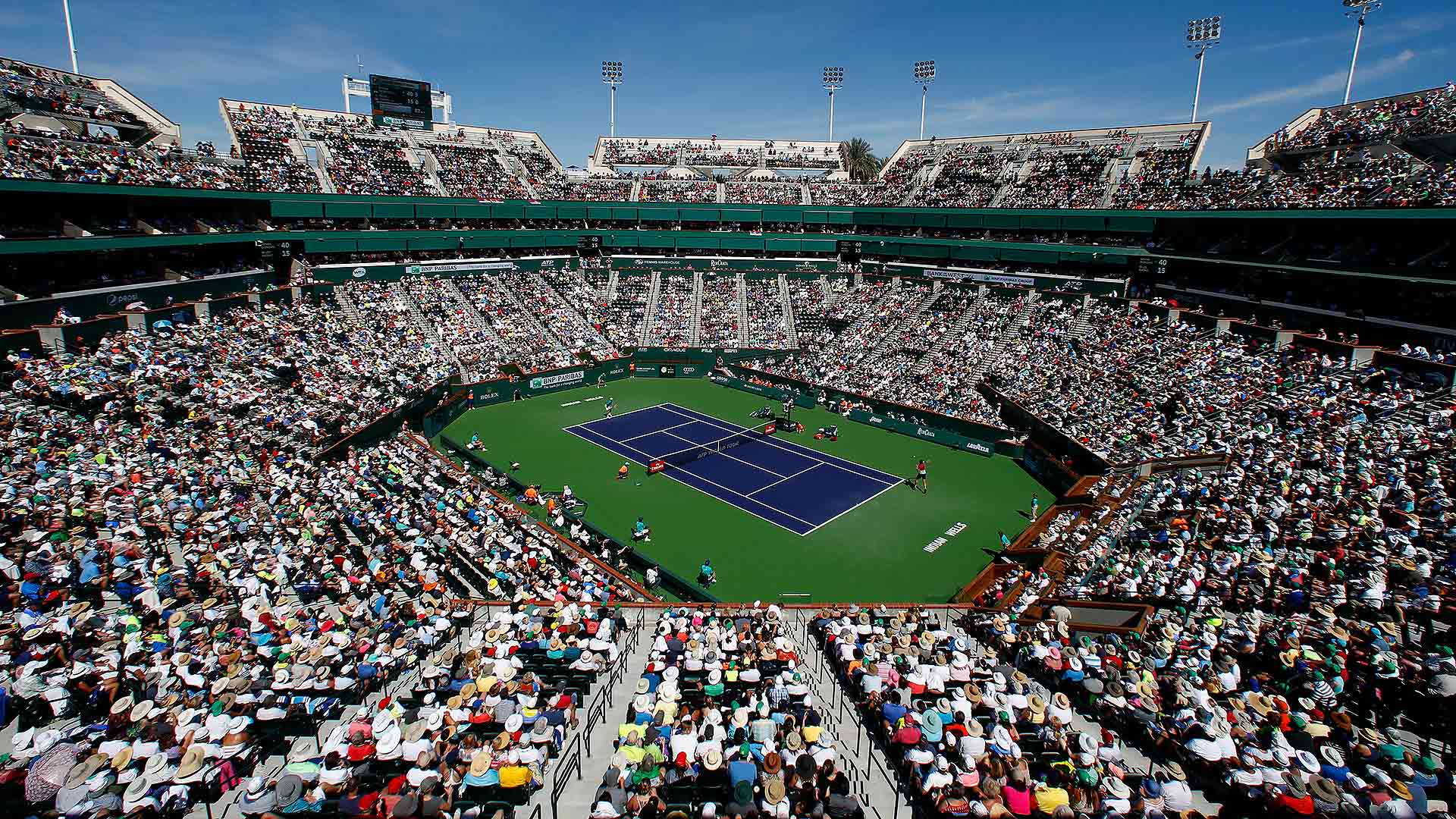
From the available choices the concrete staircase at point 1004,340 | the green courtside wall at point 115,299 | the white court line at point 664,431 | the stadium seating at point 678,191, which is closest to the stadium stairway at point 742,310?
the stadium seating at point 678,191

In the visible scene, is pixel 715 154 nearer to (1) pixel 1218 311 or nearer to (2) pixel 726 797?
(1) pixel 1218 311

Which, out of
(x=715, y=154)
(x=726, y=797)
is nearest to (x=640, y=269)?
(x=715, y=154)

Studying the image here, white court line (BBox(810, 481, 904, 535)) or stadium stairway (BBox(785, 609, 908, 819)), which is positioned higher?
stadium stairway (BBox(785, 609, 908, 819))

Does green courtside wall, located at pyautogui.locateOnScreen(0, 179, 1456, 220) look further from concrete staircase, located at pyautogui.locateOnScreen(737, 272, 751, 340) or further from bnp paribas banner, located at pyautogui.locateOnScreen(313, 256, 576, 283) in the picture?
concrete staircase, located at pyautogui.locateOnScreen(737, 272, 751, 340)

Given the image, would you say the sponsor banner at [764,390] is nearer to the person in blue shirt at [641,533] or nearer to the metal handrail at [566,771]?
the person in blue shirt at [641,533]

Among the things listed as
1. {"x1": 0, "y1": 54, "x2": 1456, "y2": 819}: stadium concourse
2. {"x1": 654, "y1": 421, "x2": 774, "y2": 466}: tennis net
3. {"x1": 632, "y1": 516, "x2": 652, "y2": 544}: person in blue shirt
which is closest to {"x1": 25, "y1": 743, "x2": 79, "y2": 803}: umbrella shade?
{"x1": 0, "y1": 54, "x2": 1456, "y2": 819}: stadium concourse

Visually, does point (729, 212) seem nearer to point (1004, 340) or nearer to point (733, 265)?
point (733, 265)
